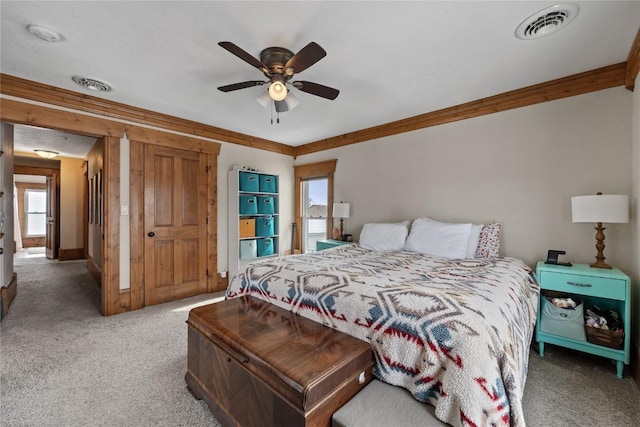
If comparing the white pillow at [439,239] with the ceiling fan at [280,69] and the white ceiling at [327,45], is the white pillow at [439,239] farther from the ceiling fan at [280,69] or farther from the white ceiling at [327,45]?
the ceiling fan at [280,69]

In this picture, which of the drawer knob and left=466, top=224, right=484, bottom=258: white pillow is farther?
left=466, top=224, right=484, bottom=258: white pillow

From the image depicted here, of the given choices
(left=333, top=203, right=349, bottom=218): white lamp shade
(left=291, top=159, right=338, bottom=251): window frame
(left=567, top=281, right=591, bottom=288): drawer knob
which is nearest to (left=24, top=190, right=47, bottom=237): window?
(left=291, top=159, right=338, bottom=251): window frame

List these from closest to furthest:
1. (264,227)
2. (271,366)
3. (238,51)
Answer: (271,366)
(238,51)
(264,227)

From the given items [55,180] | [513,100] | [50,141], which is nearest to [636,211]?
[513,100]

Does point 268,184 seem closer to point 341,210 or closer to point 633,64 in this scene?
point 341,210

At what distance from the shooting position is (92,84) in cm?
262

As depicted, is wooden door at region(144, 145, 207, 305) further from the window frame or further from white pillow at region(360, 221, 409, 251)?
white pillow at region(360, 221, 409, 251)

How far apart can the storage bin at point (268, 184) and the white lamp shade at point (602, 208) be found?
12.4 ft

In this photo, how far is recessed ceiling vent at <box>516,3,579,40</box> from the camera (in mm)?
1646

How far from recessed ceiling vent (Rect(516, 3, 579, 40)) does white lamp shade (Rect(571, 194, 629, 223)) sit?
1.33m

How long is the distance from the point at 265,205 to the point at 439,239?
9.12ft

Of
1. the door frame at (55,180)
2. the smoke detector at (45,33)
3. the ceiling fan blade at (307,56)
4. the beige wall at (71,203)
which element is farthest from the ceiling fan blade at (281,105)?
the door frame at (55,180)

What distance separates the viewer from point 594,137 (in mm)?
2406

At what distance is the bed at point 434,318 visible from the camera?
42.1 inches
